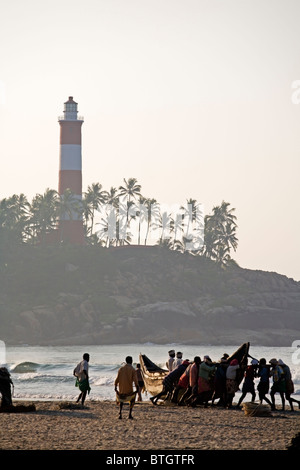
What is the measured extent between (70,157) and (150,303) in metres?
30.6

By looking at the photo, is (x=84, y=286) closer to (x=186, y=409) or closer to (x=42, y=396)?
(x=42, y=396)

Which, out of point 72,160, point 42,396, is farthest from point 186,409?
point 72,160

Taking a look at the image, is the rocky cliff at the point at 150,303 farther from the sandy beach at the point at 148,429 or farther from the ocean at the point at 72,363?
the sandy beach at the point at 148,429

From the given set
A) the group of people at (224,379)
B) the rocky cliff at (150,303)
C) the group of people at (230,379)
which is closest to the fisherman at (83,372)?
the group of people at (224,379)

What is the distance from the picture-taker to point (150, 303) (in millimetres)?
134625

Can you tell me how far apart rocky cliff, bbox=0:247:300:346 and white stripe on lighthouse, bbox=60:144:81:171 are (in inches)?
896

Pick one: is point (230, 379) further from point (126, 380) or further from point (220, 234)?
point (220, 234)

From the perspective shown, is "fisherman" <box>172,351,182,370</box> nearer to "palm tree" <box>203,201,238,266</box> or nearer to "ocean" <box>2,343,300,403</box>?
"ocean" <box>2,343,300,403</box>

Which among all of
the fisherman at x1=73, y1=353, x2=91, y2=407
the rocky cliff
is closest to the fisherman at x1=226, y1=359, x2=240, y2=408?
the fisherman at x1=73, y1=353, x2=91, y2=407

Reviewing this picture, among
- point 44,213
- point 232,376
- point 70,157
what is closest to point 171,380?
point 232,376

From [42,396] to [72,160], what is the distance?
71.0 m

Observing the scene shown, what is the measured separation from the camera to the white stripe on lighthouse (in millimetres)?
111438
